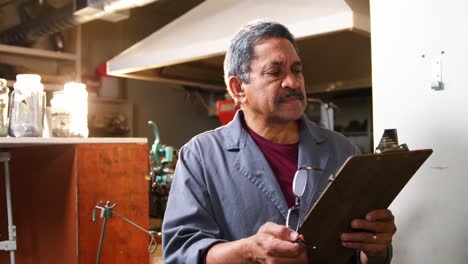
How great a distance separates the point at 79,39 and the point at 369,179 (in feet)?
9.96

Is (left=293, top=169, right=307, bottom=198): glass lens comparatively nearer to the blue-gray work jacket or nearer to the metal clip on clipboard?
the blue-gray work jacket

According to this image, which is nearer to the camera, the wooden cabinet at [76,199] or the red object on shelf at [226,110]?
the wooden cabinet at [76,199]

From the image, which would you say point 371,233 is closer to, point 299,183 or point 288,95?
point 299,183

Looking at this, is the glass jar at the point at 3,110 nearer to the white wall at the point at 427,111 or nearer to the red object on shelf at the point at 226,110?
the white wall at the point at 427,111

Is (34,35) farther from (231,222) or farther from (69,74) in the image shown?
(231,222)

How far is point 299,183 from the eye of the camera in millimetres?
986

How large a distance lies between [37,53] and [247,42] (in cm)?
253

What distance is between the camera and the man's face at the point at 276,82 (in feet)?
3.53

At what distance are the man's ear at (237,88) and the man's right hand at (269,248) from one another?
1.31 feet

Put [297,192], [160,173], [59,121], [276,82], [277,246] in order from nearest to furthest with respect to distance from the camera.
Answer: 1. [277,246]
2. [297,192]
3. [276,82]
4. [59,121]
5. [160,173]

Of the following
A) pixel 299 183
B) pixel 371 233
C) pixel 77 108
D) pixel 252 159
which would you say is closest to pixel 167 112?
pixel 77 108

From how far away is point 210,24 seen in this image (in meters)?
2.09

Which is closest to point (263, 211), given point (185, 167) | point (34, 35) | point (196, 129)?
point (185, 167)

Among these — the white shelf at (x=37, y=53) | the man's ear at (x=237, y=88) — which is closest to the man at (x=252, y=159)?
the man's ear at (x=237, y=88)
